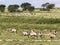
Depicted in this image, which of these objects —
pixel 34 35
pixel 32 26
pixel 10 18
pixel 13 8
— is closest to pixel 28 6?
pixel 13 8

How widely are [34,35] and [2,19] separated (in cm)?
1308

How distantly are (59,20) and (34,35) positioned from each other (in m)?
13.0

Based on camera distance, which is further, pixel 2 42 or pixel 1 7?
pixel 1 7

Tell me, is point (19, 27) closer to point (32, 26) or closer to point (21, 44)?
point (32, 26)

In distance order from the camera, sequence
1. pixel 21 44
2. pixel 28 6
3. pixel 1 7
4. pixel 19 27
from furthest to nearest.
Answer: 1. pixel 28 6
2. pixel 1 7
3. pixel 19 27
4. pixel 21 44

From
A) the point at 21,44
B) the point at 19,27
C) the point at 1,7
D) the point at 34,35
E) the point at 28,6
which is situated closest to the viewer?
the point at 21,44

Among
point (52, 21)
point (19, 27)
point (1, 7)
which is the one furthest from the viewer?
point (1, 7)

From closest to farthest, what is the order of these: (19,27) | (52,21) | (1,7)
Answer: (19,27) → (52,21) → (1,7)

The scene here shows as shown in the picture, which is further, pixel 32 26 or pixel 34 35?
pixel 32 26

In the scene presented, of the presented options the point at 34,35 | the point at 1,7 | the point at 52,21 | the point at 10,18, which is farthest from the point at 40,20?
the point at 1,7

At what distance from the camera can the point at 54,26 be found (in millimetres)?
24703

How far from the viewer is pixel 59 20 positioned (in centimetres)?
3028

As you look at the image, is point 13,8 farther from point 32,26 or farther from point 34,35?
point 34,35

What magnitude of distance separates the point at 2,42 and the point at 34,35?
314cm
